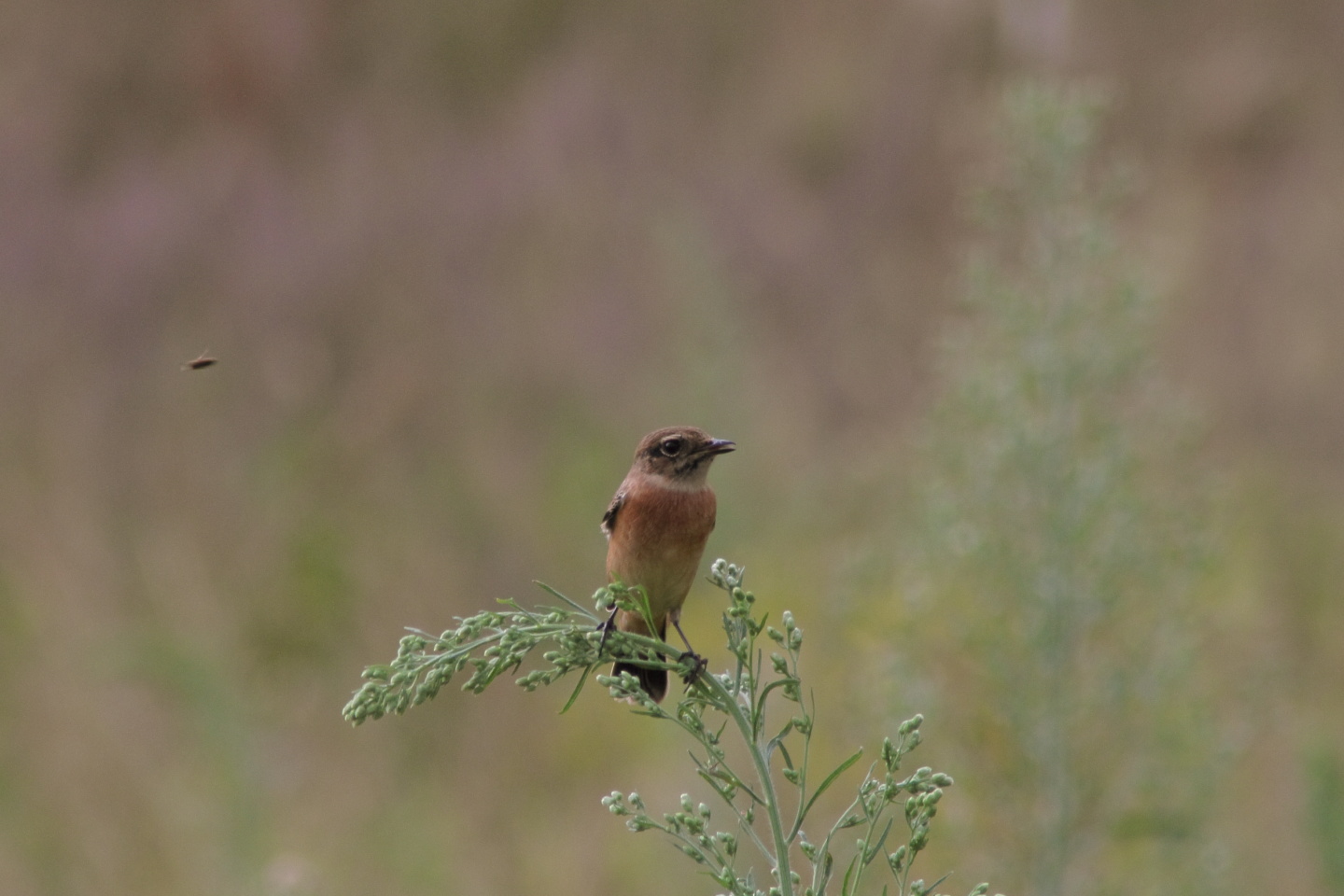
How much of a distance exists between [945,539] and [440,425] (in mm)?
8025

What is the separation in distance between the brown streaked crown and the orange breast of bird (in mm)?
71

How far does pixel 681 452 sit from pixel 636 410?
8272 mm

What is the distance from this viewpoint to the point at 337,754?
8.24 meters

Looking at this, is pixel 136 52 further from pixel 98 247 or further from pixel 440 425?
pixel 440 425

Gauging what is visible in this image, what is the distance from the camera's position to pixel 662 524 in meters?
4.04

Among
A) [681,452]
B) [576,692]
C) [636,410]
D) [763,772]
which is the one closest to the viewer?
[763,772]

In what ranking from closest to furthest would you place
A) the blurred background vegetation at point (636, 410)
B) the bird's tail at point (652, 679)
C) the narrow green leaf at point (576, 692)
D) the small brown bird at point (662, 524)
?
the narrow green leaf at point (576, 692)
the bird's tail at point (652, 679)
the small brown bird at point (662, 524)
the blurred background vegetation at point (636, 410)

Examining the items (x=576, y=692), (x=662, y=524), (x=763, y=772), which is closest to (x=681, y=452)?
(x=662, y=524)

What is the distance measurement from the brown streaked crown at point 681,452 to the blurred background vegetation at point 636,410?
1411mm

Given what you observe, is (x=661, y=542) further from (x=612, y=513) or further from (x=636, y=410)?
(x=636, y=410)

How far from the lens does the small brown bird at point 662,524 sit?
396 centimetres

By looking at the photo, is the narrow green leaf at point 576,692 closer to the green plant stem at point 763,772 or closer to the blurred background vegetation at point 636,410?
the green plant stem at point 763,772

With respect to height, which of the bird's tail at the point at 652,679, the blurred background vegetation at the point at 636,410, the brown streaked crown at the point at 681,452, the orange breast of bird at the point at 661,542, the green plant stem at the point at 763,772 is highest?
the blurred background vegetation at the point at 636,410

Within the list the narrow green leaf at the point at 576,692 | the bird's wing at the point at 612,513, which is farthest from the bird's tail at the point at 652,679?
the narrow green leaf at the point at 576,692
